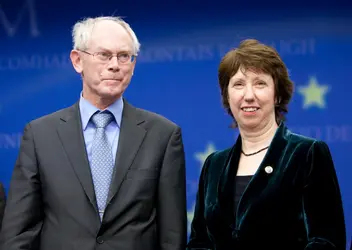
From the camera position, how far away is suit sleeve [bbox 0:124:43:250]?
285cm

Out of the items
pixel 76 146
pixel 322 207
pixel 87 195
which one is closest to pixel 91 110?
pixel 76 146

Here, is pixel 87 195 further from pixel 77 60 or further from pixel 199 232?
pixel 77 60

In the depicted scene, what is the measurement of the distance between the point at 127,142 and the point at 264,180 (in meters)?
0.63

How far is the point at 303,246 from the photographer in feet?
8.48

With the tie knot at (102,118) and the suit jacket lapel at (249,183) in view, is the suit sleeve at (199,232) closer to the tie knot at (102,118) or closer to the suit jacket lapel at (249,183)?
the suit jacket lapel at (249,183)

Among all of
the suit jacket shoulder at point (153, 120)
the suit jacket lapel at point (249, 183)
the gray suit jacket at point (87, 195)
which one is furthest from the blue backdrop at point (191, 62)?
the suit jacket lapel at point (249, 183)

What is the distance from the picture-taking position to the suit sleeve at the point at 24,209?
285 centimetres

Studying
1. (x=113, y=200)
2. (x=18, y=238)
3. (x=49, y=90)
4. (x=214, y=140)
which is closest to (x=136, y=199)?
(x=113, y=200)

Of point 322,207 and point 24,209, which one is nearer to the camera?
point 322,207

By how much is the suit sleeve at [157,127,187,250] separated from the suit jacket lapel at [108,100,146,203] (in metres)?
0.14

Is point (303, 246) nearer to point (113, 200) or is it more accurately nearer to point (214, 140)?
point (113, 200)

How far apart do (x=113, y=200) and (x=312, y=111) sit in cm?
220

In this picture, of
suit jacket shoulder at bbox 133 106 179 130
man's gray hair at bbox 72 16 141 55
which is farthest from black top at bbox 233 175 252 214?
man's gray hair at bbox 72 16 141 55

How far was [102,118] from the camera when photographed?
3.00 metres
